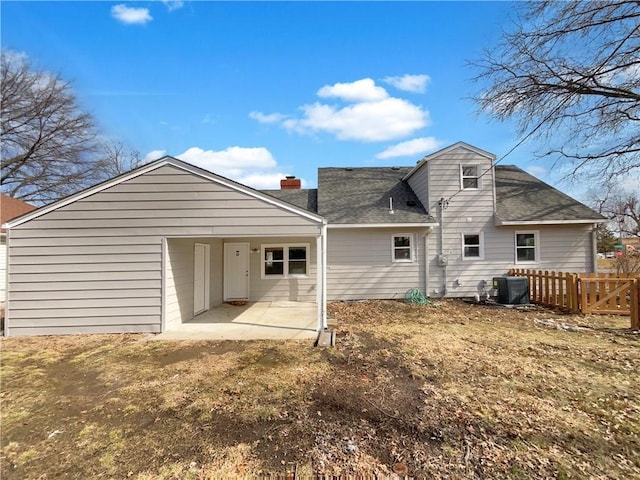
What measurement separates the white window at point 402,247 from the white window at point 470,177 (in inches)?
117

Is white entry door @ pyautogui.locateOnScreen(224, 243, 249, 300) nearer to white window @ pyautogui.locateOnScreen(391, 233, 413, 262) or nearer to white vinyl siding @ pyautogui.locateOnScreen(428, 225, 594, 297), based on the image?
white window @ pyautogui.locateOnScreen(391, 233, 413, 262)

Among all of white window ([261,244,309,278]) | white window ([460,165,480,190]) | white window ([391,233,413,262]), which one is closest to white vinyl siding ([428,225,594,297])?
white window ([391,233,413,262])

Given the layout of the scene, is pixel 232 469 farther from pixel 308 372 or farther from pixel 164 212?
pixel 164 212

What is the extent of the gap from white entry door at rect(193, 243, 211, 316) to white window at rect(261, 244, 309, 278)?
7.20ft

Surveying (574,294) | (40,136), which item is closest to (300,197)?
(574,294)

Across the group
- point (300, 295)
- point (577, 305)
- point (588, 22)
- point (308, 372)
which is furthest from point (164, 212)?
point (588, 22)

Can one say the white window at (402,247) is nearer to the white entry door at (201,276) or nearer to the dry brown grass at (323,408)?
the dry brown grass at (323,408)

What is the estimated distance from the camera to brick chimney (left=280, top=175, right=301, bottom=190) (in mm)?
15086

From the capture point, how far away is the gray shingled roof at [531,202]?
442 inches

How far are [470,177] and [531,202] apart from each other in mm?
2728

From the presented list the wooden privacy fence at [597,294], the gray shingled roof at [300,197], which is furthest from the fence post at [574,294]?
the gray shingled roof at [300,197]

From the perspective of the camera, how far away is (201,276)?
30.4 feet

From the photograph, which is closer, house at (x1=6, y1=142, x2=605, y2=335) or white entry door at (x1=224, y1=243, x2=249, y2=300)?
house at (x1=6, y1=142, x2=605, y2=335)

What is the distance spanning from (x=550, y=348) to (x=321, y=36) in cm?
989
